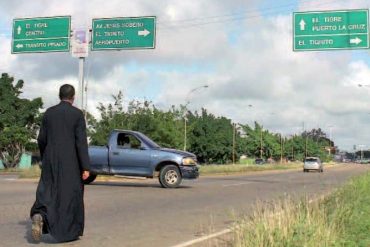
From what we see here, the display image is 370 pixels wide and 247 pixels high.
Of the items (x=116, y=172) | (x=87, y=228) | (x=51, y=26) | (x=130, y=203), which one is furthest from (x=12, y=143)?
(x=87, y=228)

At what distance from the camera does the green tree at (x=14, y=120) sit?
49.6 m

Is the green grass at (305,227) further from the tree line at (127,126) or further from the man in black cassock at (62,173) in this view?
the tree line at (127,126)

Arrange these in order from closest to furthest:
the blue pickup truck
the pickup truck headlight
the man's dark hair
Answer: the man's dark hair → the blue pickup truck → the pickup truck headlight

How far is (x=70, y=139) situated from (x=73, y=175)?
1.60 ft

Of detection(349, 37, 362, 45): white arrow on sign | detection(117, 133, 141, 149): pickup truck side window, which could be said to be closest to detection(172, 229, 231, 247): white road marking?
detection(117, 133, 141, 149): pickup truck side window

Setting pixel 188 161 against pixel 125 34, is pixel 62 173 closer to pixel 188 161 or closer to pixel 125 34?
pixel 188 161

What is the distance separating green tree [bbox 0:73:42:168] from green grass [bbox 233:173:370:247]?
140 ft

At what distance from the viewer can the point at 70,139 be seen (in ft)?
26.7

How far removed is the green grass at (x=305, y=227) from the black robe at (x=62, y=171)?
2.18m

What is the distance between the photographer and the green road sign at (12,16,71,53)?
91.5ft

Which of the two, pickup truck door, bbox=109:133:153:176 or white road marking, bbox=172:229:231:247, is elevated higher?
pickup truck door, bbox=109:133:153:176

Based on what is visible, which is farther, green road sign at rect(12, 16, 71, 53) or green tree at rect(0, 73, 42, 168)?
green tree at rect(0, 73, 42, 168)

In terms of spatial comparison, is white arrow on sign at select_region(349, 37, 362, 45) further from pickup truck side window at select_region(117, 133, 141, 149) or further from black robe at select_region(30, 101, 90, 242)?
black robe at select_region(30, 101, 90, 242)

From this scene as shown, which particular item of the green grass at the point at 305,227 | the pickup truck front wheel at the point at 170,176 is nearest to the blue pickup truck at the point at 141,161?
the pickup truck front wheel at the point at 170,176
